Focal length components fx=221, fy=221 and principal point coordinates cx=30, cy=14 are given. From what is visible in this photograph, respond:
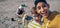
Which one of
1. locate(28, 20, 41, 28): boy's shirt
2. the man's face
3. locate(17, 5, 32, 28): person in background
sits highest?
the man's face

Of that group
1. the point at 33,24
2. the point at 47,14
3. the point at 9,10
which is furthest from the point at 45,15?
the point at 9,10

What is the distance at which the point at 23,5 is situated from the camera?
5.45 feet

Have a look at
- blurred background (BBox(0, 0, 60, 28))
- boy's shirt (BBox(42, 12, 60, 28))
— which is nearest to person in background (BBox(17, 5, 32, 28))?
blurred background (BBox(0, 0, 60, 28))

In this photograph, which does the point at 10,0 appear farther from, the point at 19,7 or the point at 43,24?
the point at 43,24

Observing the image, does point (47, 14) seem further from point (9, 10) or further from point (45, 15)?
point (9, 10)

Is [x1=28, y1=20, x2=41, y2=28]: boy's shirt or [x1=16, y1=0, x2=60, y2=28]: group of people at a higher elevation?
[x1=16, y1=0, x2=60, y2=28]: group of people

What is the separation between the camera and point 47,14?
1585 millimetres

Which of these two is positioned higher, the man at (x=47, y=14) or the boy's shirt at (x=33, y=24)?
the man at (x=47, y=14)

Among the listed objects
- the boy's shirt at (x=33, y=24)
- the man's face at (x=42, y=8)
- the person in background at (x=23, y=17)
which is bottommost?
the boy's shirt at (x=33, y=24)

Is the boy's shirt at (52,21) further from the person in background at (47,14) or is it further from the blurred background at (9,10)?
the blurred background at (9,10)

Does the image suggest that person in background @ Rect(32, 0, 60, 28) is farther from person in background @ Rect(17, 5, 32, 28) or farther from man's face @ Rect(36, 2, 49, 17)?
person in background @ Rect(17, 5, 32, 28)

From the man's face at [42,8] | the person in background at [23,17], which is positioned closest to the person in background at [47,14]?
the man's face at [42,8]

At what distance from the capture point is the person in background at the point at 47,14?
1.57 metres

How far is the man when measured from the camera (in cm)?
157
